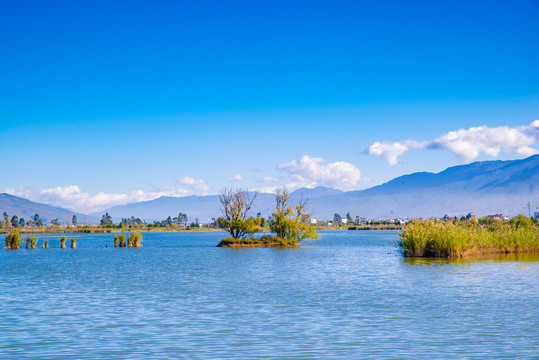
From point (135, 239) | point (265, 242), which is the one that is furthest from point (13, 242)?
point (265, 242)

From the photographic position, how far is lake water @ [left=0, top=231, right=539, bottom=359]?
1611 centimetres

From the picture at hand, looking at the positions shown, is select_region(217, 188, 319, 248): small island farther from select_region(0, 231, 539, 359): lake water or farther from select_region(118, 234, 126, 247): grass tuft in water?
select_region(0, 231, 539, 359): lake water

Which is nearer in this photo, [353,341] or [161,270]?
[353,341]

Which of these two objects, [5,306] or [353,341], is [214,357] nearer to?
[353,341]

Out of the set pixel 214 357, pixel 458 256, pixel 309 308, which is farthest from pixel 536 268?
pixel 214 357

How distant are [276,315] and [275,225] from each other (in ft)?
199

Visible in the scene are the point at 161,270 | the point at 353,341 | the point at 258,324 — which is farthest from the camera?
the point at 161,270

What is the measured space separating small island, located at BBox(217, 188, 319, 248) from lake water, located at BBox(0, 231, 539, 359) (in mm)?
42552

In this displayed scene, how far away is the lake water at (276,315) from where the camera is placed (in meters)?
16.1

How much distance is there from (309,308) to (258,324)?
13.6 ft

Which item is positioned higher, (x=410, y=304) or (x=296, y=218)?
(x=296, y=218)

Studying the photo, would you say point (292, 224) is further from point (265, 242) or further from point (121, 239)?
point (121, 239)

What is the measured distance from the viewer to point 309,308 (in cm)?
2356

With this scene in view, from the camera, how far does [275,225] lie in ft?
270
